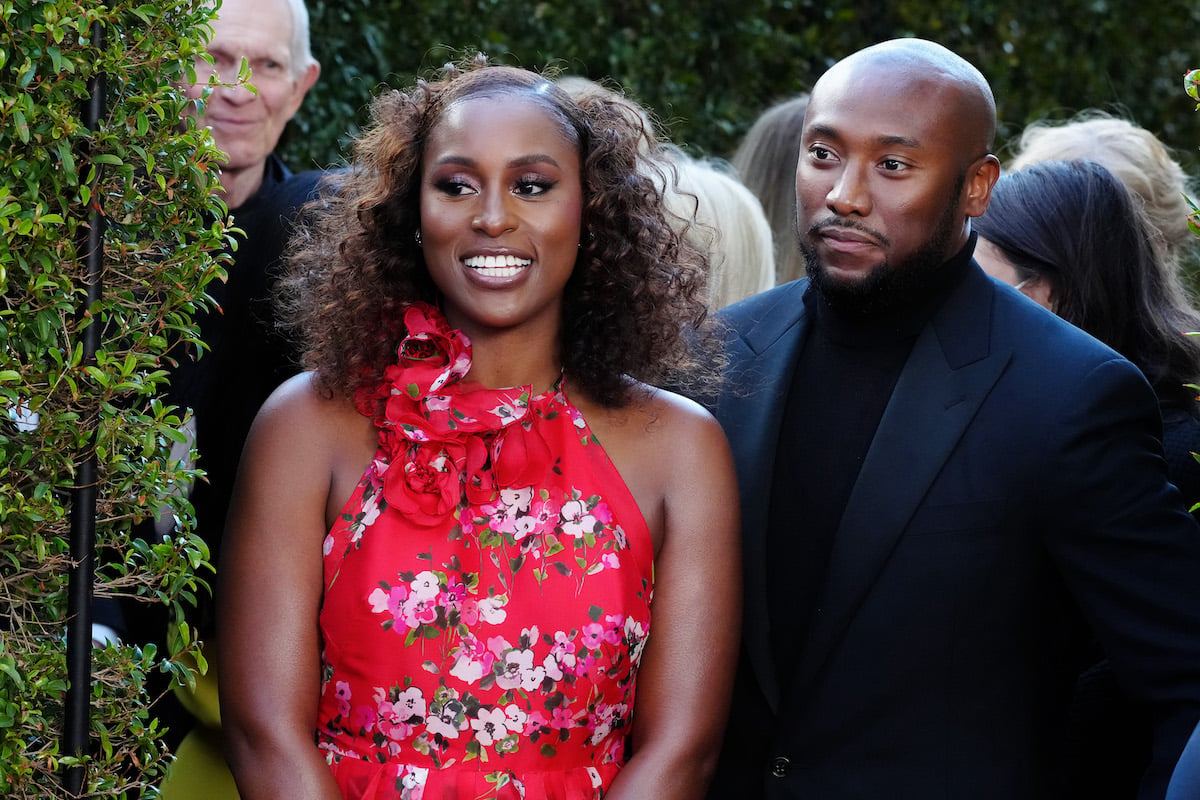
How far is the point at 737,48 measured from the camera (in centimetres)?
674

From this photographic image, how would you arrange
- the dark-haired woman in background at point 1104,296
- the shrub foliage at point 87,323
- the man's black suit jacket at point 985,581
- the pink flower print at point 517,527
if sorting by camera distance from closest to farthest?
the shrub foliage at point 87,323
the man's black suit jacket at point 985,581
the pink flower print at point 517,527
the dark-haired woman in background at point 1104,296

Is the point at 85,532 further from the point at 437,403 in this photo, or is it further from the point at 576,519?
the point at 576,519

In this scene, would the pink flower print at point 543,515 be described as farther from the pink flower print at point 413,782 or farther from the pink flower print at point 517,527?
the pink flower print at point 413,782

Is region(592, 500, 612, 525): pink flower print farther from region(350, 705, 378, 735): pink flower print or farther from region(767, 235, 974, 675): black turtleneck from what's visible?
region(350, 705, 378, 735): pink flower print

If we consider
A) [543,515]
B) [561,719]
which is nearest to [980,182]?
[543,515]

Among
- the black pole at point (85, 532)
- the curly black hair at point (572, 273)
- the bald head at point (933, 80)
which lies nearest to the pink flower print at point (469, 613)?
the curly black hair at point (572, 273)

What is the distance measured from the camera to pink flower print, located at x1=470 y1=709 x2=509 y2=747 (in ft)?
8.72

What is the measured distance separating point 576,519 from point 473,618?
271 millimetres

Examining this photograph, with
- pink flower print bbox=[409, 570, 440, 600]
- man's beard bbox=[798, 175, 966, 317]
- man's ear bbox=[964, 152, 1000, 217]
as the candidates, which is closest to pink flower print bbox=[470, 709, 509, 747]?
pink flower print bbox=[409, 570, 440, 600]

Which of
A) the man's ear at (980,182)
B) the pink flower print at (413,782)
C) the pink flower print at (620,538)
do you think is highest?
the man's ear at (980,182)

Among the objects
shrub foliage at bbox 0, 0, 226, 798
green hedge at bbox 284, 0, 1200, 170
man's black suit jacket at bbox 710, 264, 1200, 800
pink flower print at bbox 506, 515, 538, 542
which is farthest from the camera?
green hedge at bbox 284, 0, 1200, 170

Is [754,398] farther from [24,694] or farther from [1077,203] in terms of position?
[24,694]

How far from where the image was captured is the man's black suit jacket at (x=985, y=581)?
8.62 feet

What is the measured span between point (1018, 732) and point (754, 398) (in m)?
0.84
